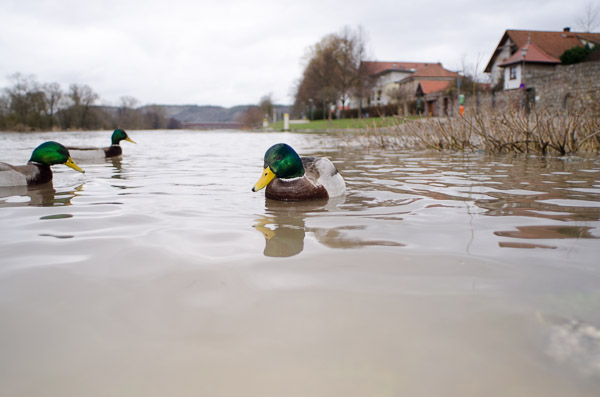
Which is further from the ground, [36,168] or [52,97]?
[52,97]

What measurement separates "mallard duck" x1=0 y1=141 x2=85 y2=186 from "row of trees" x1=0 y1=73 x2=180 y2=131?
60.3 m

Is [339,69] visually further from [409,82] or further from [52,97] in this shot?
[52,97]

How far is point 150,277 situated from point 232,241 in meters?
0.70

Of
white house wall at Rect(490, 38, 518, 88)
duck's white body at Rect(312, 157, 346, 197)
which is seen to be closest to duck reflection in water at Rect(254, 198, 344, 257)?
duck's white body at Rect(312, 157, 346, 197)

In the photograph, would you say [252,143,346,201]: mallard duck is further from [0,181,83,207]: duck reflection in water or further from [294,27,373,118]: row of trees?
[294,27,373,118]: row of trees

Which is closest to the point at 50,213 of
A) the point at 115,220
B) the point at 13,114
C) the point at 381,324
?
the point at 115,220

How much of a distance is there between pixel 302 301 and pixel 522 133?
8.07 metres

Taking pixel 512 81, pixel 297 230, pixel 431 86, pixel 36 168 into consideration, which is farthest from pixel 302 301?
pixel 431 86

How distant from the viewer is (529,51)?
3862 centimetres

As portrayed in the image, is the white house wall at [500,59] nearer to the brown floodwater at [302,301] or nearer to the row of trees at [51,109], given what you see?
the brown floodwater at [302,301]

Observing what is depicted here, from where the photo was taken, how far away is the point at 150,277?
2.15 m

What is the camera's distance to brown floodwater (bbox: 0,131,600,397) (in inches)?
53.2

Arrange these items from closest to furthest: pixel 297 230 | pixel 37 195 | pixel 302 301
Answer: pixel 302 301 → pixel 297 230 → pixel 37 195

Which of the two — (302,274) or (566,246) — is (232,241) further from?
(566,246)
